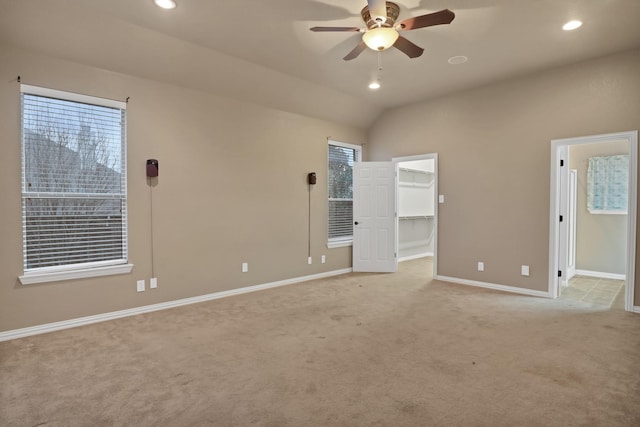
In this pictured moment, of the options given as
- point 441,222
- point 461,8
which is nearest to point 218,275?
point 441,222

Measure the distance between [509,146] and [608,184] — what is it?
2185mm

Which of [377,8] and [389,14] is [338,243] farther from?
[377,8]

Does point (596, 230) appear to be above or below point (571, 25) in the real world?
below

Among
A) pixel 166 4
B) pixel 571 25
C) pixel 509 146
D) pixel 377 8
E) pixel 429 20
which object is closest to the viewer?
pixel 377 8

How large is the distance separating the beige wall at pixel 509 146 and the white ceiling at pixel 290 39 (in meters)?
0.29

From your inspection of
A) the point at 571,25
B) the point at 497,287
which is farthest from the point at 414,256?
the point at 571,25

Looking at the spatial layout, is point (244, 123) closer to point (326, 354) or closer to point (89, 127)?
point (89, 127)

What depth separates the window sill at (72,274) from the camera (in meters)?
3.29

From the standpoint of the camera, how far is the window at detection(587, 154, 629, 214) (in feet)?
17.7

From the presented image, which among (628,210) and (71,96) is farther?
(628,210)

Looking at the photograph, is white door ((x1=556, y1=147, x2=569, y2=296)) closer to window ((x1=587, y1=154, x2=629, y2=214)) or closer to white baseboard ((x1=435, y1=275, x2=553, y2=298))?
white baseboard ((x1=435, y1=275, x2=553, y2=298))

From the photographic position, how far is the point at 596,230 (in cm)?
572

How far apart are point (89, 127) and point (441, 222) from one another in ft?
16.6

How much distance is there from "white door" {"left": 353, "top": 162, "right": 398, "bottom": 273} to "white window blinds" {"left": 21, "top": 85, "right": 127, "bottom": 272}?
3840 mm
